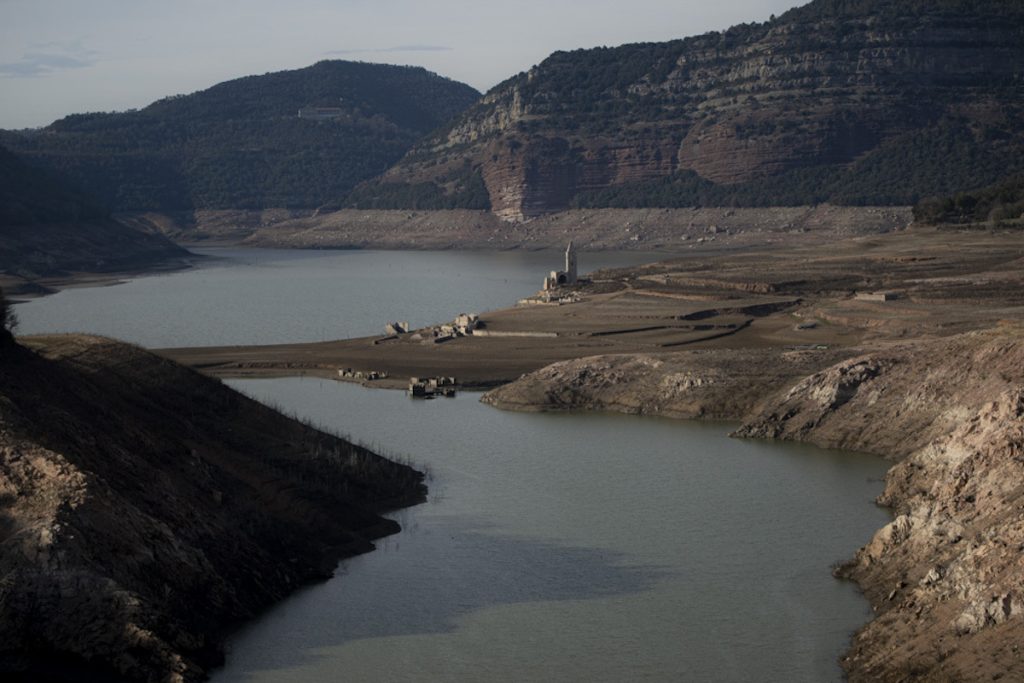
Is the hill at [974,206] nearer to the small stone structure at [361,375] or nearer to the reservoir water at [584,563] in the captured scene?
the small stone structure at [361,375]

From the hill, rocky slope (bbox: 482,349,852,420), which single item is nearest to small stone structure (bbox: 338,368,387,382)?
rocky slope (bbox: 482,349,852,420)

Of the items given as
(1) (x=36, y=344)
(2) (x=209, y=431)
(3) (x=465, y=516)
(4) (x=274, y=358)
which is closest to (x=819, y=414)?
(3) (x=465, y=516)

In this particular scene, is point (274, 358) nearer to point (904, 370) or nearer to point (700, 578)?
point (904, 370)

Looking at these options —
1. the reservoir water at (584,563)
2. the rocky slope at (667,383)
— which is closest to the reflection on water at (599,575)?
the reservoir water at (584,563)

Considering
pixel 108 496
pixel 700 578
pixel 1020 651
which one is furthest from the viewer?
pixel 700 578

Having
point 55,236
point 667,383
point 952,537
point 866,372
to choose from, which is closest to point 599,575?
point 952,537

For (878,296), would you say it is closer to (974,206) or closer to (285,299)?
(285,299)
